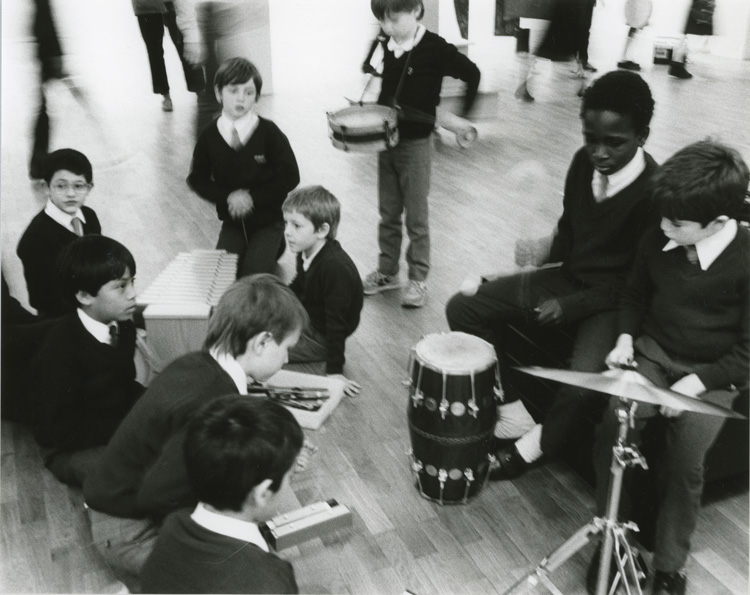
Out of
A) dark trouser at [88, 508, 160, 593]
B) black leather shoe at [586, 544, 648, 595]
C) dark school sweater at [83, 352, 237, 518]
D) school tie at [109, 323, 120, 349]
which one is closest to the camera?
dark school sweater at [83, 352, 237, 518]

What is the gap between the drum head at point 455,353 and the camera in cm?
213

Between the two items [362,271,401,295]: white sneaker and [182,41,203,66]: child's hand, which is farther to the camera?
[182,41,203,66]: child's hand

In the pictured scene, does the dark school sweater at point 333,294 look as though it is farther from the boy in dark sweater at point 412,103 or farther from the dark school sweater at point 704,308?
the dark school sweater at point 704,308

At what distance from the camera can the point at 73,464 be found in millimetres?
2232

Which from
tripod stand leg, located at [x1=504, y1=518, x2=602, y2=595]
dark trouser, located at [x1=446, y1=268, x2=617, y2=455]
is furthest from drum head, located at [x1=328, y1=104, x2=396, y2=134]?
tripod stand leg, located at [x1=504, y1=518, x2=602, y2=595]

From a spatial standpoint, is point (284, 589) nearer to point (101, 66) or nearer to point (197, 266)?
point (197, 266)

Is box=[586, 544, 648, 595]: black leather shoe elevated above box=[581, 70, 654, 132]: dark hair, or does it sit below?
below

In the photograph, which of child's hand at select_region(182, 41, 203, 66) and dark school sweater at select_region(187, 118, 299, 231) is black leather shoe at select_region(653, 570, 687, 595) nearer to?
dark school sweater at select_region(187, 118, 299, 231)

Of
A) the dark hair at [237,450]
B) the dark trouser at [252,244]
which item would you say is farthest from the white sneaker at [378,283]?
the dark hair at [237,450]

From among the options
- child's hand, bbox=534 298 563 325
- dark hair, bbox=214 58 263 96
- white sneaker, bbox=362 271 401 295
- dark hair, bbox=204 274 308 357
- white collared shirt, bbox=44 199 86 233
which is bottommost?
white sneaker, bbox=362 271 401 295

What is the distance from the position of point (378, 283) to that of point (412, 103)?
0.88 m

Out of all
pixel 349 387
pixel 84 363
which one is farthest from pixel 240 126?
pixel 84 363

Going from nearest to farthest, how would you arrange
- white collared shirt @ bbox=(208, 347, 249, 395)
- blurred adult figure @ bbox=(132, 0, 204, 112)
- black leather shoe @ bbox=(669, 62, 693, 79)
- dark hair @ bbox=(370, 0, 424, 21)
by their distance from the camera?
white collared shirt @ bbox=(208, 347, 249, 395), dark hair @ bbox=(370, 0, 424, 21), blurred adult figure @ bbox=(132, 0, 204, 112), black leather shoe @ bbox=(669, 62, 693, 79)

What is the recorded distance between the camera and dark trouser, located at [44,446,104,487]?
2.21m
